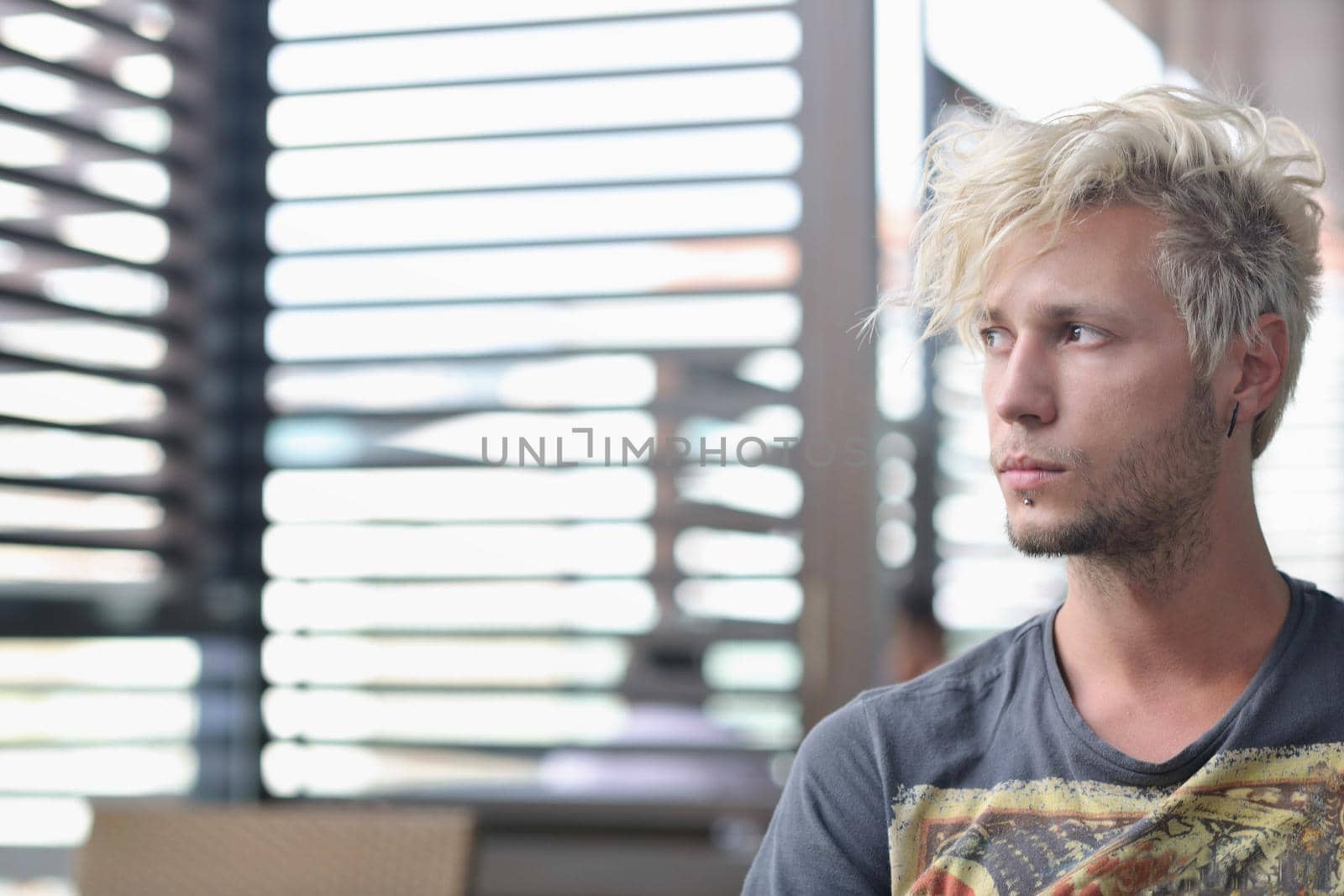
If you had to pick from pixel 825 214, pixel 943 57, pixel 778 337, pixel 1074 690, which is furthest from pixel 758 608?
pixel 943 57

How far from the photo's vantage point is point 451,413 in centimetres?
250

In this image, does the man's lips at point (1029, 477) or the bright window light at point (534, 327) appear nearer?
the man's lips at point (1029, 477)

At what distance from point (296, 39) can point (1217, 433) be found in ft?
6.21

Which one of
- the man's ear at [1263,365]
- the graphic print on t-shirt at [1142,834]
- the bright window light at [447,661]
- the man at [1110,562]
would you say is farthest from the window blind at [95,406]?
the man's ear at [1263,365]

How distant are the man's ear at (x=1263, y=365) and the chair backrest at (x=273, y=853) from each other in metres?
0.95

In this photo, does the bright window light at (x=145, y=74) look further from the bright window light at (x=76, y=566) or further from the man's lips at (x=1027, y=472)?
the man's lips at (x=1027, y=472)

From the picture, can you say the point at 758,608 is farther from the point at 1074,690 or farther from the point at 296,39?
the point at 296,39

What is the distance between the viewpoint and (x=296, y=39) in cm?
261

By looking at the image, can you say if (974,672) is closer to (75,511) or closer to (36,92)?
(75,511)

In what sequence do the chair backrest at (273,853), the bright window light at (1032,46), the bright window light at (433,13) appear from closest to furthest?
1. the chair backrest at (273,853)
2. the bright window light at (433,13)
3. the bright window light at (1032,46)

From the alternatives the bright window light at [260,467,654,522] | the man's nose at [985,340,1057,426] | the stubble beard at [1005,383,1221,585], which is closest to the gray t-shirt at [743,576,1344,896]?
the stubble beard at [1005,383,1221,585]

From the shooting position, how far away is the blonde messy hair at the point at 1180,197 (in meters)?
1.29

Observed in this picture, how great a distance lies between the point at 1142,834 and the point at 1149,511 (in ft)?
0.94

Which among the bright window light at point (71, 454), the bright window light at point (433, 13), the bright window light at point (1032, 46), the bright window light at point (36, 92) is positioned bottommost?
the bright window light at point (71, 454)
